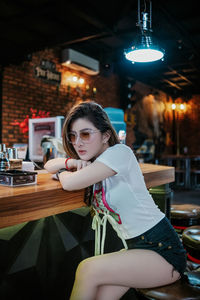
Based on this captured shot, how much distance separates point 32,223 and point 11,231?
0.14m

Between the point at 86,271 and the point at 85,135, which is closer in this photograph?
the point at 86,271

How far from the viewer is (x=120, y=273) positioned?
3.74 feet

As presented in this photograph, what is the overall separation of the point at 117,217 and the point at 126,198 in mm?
102

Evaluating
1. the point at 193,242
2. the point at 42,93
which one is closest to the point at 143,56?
the point at 193,242

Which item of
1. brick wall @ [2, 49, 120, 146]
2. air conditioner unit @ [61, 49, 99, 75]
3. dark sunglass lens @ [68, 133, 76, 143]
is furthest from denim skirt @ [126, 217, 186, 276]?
air conditioner unit @ [61, 49, 99, 75]

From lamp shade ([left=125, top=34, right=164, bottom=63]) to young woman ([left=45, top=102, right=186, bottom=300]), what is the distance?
152cm

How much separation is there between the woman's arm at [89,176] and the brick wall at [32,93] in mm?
4419

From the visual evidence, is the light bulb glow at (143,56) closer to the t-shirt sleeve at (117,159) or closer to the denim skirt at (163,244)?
the t-shirt sleeve at (117,159)

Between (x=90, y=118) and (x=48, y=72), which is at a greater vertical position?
(x=48, y=72)

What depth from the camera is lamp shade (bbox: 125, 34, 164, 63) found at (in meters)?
2.67

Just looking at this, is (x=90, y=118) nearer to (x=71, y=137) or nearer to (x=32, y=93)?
(x=71, y=137)

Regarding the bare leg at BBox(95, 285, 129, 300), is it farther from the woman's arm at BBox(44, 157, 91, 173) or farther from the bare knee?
the woman's arm at BBox(44, 157, 91, 173)

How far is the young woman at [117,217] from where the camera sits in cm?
114

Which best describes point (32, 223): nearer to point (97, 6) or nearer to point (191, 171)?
point (97, 6)
